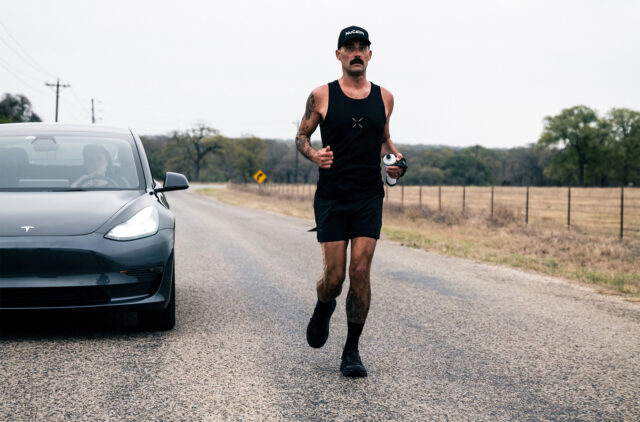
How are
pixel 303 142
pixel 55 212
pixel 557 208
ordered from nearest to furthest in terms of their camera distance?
pixel 303 142 < pixel 55 212 < pixel 557 208

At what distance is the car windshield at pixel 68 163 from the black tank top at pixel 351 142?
2.12 metres

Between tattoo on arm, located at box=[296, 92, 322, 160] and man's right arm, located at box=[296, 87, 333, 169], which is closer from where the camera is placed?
man's right arm, located at box=[296, 87, 333, 169]

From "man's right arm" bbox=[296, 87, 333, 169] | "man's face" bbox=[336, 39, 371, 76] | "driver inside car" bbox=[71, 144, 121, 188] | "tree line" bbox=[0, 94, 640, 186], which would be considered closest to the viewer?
"man's right arm" bbox=[296, 87, 333, 169]

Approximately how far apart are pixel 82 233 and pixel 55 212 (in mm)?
314

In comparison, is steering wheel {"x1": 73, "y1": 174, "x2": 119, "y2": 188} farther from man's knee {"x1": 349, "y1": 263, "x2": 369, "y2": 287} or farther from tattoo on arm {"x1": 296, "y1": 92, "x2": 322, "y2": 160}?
man's knee {"x1": 349, "y1": 263, "x2": 369, "y2": 287}

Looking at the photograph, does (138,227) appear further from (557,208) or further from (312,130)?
(557,208)

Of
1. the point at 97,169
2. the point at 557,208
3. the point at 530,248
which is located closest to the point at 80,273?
the point at 97,169

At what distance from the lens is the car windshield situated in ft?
16.2

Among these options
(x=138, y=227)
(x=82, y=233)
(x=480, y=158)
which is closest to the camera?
(x=82, y=233)

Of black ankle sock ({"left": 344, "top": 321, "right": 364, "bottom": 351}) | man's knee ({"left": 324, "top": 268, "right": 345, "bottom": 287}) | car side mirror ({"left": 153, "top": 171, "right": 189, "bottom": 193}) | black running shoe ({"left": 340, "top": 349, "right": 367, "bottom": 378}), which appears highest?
car side mirror ({"left": 153, "top": 171, "right": 189, "bottom": 193})

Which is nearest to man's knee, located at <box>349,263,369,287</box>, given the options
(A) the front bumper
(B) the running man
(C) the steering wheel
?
(B) the running man

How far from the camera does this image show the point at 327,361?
3.97 m

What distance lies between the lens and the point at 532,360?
13.6 ft

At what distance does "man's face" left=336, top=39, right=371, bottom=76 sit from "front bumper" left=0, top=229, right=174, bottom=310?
1832mm
